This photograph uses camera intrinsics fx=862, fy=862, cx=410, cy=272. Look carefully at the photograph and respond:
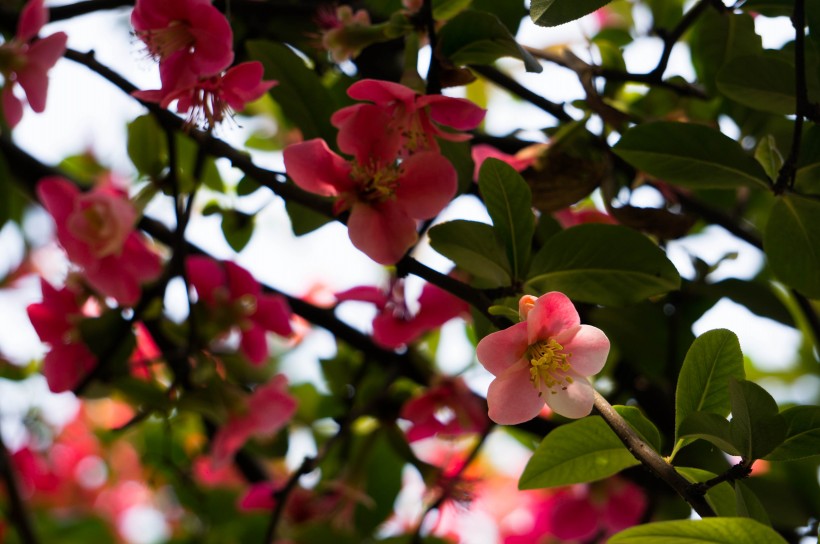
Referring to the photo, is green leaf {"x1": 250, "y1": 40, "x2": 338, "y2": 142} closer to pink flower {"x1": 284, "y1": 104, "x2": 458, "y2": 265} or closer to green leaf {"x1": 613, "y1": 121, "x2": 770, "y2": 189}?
pink flower {"x1": 284, "y1": 104, "x2": 458, "y2": 265}

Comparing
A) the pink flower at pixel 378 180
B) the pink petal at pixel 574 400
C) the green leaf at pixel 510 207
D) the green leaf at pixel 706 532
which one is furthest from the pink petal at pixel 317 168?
the green leaf at pixel 706 532

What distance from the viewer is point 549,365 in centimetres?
53

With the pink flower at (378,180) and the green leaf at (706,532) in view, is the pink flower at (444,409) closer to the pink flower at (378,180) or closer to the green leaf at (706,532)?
the pink flower at (378,180)

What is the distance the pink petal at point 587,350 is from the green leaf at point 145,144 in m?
0.50

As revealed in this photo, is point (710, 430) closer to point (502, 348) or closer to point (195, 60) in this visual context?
point (502, 348)

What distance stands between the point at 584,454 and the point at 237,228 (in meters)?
0.49

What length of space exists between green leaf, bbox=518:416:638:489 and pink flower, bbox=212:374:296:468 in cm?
46

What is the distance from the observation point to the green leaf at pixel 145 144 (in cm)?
85

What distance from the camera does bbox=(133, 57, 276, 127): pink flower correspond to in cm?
63

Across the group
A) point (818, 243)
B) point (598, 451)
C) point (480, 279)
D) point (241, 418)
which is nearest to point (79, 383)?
point (241, 418)

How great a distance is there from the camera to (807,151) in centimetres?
61

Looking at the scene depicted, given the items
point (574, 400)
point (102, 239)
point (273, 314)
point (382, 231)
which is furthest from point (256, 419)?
point (574, 400)

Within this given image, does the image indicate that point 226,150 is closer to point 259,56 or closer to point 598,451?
point 259,56

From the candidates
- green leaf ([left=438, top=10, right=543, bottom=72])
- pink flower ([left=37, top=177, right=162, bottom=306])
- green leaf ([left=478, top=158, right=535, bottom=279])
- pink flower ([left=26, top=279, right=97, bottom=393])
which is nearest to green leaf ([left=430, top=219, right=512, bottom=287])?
green leaf ([left=478, top=158, right=535, bottom=279])
